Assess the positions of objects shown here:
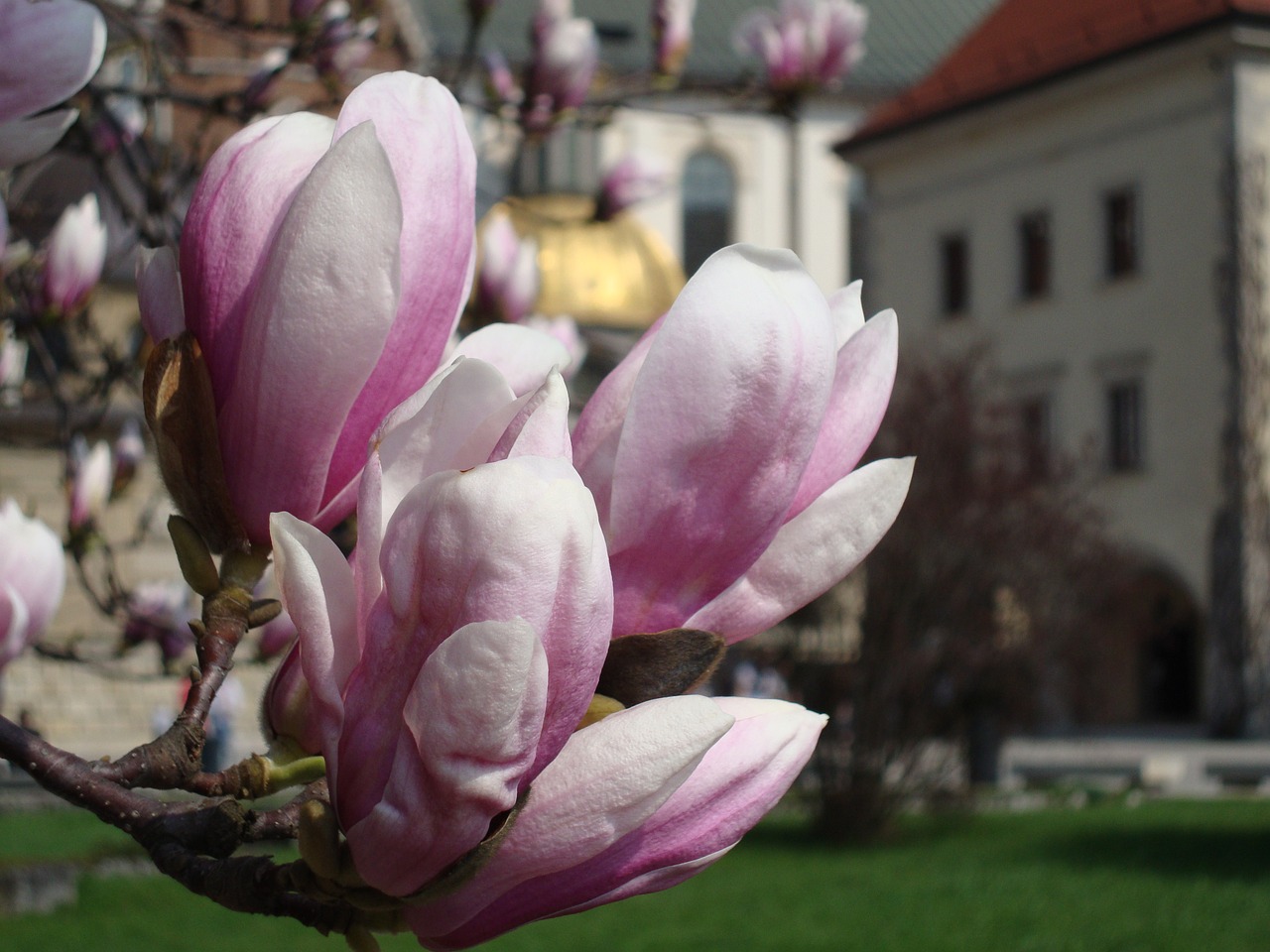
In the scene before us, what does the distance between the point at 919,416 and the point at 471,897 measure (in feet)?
56.9

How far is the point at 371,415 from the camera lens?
720 millimetres

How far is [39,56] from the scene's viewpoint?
0.81 metres

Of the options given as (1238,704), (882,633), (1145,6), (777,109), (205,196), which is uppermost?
(1145,6)

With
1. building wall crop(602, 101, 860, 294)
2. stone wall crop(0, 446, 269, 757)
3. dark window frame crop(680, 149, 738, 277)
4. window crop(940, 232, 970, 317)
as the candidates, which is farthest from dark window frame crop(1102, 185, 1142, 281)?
stone wall crop(0, 446, 269, 757)

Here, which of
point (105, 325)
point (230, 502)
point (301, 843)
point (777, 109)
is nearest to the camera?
point (301, 843)

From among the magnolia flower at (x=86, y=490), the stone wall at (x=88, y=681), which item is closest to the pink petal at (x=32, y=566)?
the magnolia flower at (x=86, y=490)

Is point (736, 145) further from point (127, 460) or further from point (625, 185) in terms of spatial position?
point (127, 460)

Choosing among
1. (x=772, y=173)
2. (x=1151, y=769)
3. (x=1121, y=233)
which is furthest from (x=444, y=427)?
(x=772, y=173)

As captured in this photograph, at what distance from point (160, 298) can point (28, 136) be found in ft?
0.51

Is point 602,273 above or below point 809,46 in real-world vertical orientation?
above

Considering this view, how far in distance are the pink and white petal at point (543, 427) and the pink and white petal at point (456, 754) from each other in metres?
0.08

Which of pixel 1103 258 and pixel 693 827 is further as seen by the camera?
pixel 1103 258

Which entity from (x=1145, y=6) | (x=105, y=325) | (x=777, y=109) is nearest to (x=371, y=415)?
(x=777, y=109)

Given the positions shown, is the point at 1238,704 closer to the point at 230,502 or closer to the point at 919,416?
the point at 919,416
